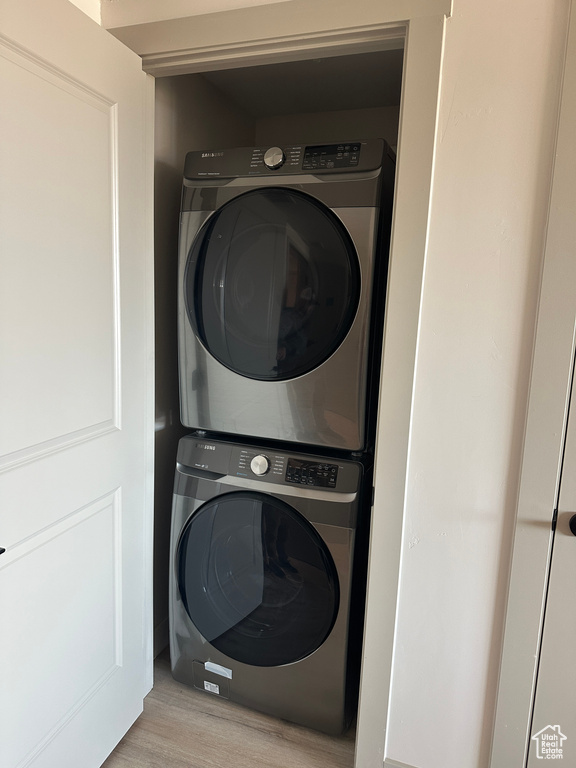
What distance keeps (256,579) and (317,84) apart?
180 centimetres

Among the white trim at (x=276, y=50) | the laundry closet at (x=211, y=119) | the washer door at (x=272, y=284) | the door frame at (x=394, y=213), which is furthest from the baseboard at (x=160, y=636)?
the white trim at (x=276, y=50)

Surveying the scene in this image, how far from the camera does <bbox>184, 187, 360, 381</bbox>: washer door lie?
147 centimetres

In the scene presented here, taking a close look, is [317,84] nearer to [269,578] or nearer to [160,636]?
[269,578]

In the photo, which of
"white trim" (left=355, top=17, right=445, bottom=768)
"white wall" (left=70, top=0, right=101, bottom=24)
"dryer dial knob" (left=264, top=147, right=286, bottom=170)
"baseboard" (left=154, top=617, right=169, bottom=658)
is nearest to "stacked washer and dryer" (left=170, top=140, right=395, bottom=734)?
"dryer dial knob" (left=264, top=147, right=286, bottom=170)

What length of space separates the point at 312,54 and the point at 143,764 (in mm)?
2084

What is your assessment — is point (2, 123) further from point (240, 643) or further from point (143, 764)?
point (143, 764)

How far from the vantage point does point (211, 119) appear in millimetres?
2037

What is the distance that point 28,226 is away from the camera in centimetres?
110

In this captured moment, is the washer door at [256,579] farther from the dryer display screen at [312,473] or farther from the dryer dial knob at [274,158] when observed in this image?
the dryer dial knob at [274,158]

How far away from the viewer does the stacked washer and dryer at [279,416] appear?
147 centimetres

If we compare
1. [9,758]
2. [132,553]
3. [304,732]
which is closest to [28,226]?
[132,553]

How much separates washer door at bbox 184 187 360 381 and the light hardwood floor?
1165 mm

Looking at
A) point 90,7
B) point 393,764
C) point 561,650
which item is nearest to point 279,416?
point 561,650

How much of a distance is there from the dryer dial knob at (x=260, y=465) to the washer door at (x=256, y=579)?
83mm
